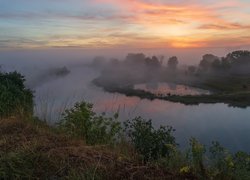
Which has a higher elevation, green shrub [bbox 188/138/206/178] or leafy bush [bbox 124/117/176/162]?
green shrub [bbox 188/138/206/178]

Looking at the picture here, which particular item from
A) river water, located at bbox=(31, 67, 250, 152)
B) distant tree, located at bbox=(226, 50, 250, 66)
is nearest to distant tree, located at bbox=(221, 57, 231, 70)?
distant tree, located at bbox=(226, 50, 250, 66)

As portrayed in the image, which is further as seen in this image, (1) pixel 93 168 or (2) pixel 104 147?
(2) pixel 104 147

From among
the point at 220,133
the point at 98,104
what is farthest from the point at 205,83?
the point at 98,104

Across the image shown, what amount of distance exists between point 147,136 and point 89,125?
2604mm

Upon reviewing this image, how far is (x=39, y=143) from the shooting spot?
641 centimetres

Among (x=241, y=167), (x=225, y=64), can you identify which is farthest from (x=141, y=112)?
(x=225, y=64)

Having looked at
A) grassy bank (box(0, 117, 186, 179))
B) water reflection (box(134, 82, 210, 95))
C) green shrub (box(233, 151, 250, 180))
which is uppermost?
grassy bank (box(0, 117, 186, 179))

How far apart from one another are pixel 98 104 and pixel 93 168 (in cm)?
728

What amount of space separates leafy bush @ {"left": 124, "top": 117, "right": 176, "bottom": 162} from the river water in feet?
1.16

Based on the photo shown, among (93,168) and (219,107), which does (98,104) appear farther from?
(219,107)

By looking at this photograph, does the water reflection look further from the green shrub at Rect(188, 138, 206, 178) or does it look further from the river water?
the green shrub at Rect(188, 138, 206, 178)

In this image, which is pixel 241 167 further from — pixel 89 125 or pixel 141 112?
pixel 141 112

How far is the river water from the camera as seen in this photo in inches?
420

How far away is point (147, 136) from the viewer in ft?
Result: 35.8
